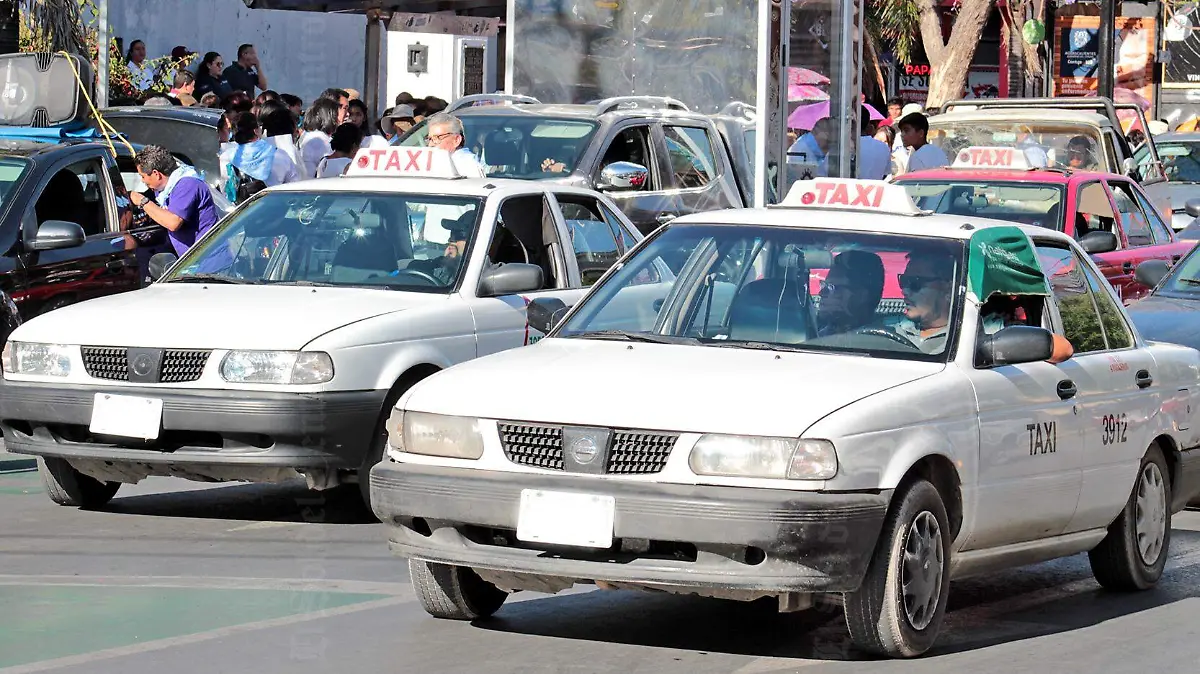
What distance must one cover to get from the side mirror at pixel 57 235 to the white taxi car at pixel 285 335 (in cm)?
145

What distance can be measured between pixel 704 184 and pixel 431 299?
673 cm

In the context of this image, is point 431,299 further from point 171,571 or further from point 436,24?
point 436,24

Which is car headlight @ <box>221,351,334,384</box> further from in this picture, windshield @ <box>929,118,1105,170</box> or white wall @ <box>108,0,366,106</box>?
white wall @ <box>108,0,366,106</box>

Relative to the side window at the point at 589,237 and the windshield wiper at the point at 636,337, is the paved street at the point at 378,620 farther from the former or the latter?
the side window at the point at 589,237

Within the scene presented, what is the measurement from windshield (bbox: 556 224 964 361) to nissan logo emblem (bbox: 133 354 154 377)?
200 cm

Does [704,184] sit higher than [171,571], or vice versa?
[704,184]

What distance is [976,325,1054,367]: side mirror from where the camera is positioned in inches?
270

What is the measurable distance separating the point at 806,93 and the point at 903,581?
542 inches

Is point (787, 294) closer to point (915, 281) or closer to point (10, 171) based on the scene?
point (915, 281)

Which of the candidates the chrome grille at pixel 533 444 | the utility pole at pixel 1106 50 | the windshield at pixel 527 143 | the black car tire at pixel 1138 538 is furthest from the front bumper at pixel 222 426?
the utility pole at pixel 1106 50

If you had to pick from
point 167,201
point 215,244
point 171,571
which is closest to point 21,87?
point 167,201

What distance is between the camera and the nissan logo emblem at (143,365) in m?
8.44

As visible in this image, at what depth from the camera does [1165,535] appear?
26.6 ft

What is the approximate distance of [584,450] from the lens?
20.1 ft
